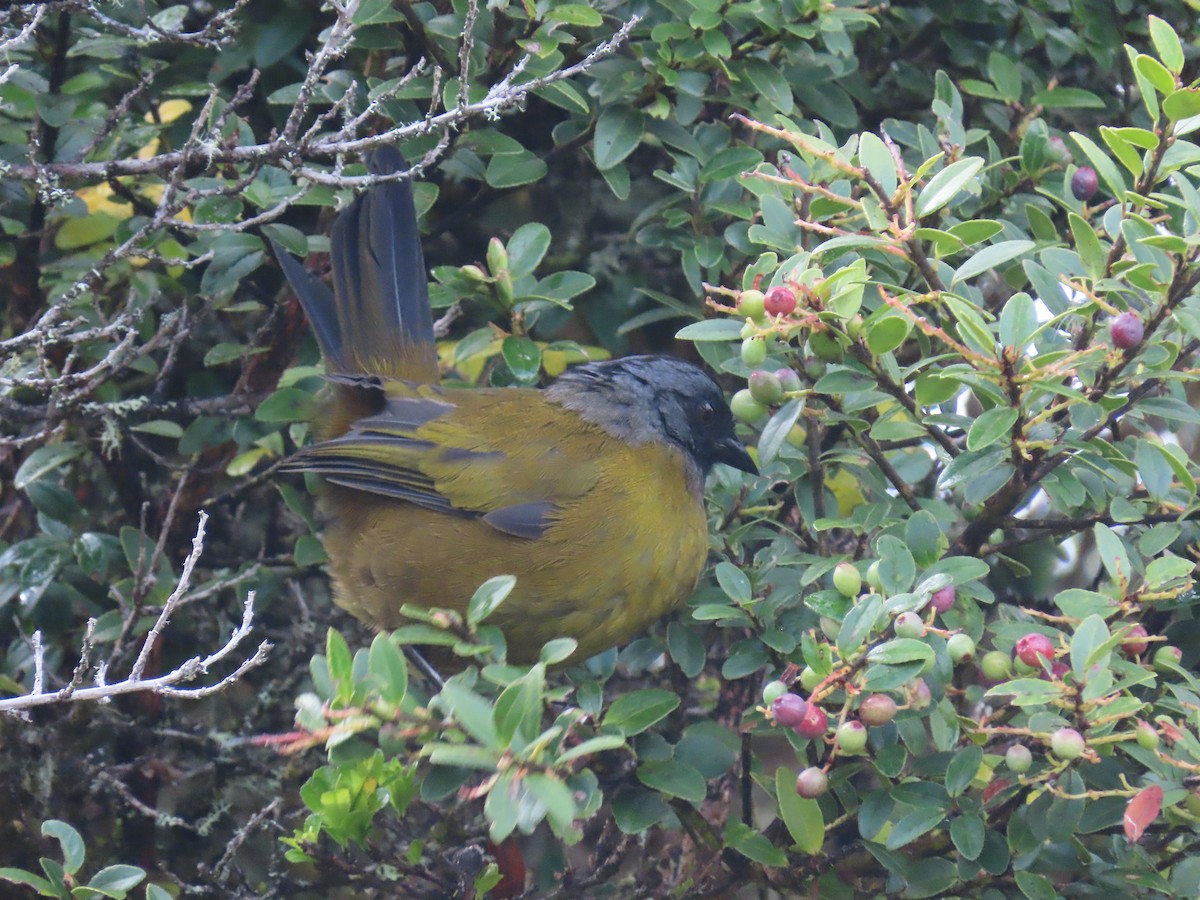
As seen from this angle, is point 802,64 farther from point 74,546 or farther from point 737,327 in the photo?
point 74,546

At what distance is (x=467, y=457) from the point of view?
11.3 feet

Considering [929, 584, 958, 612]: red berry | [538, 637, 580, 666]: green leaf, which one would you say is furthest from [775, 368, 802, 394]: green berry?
[538, 637, 580, 666]: green leaf

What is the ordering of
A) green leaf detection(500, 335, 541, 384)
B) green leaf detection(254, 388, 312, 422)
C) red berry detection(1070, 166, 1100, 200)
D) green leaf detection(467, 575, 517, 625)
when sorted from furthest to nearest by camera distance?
1. green leaf detection(254, 388, 312, 422)
2. green leaf detection(500, 335, 541, 384)
3. red berry detection(1070, 166, 1100, 200)
4. green leaf detection(467, 575, 517, 625)

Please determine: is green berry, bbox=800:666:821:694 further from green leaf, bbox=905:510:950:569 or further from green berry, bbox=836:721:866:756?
green leaf, bbox=905:510:950:569

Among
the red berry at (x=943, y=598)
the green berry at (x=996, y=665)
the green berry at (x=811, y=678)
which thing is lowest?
the green berry at (x=996, y=665)

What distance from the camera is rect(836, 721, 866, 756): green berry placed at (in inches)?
81.0

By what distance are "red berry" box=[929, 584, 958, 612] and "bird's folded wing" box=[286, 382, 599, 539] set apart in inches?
50.7

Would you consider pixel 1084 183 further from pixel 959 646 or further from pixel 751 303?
pixel 959 646

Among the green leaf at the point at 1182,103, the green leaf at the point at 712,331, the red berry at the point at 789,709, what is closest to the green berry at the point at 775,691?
the red berry at the point at 789,709

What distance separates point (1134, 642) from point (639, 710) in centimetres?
91

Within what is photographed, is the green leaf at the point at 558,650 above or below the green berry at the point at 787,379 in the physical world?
below

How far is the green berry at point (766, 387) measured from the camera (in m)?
2.37

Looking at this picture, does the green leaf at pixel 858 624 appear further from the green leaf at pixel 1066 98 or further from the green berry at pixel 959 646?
the green leaf at pixel 1066 98

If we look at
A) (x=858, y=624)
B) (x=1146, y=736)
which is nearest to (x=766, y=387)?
(x=858, y=624)
